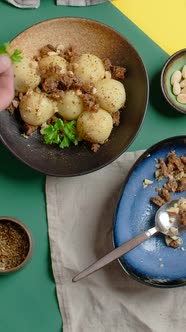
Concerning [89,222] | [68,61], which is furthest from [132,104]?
[89,222]

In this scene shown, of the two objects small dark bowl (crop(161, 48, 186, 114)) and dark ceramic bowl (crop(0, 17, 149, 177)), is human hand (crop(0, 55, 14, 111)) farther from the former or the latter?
small dark bowl (crop(161, 48, 186, 114))

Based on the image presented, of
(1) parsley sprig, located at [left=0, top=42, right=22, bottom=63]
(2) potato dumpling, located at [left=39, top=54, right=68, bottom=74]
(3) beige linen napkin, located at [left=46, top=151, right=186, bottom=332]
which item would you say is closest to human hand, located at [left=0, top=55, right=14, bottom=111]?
(1) parsley sprig, located at [left=0, top=42, right=22, bottom=63]

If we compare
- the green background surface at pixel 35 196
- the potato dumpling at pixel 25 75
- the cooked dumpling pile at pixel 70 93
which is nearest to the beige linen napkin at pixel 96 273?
the green background surface at pixel 35 196

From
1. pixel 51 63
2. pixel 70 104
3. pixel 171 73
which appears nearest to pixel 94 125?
pixel 70 104

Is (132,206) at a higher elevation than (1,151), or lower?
higher

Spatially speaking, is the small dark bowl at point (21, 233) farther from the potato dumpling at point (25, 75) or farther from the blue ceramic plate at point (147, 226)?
the potato dumpling at point (25, 75)

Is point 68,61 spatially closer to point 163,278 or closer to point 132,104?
point 132,104

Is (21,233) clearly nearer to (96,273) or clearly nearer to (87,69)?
(96,273)
